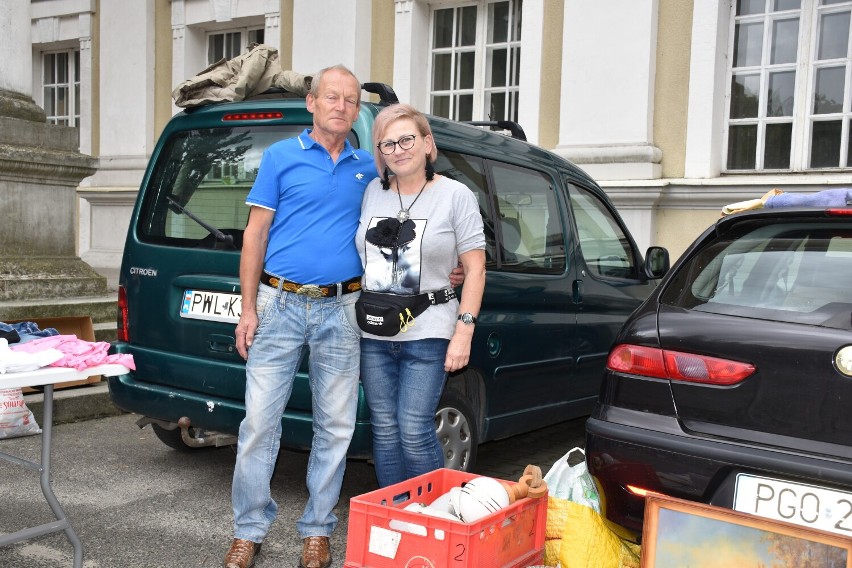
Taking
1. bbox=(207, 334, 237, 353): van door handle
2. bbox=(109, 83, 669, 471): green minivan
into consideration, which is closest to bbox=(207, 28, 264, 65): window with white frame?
bbox=(109, 83, 669, 471): green minivan

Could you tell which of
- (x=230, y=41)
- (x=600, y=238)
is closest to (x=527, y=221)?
(x=600, y=238)

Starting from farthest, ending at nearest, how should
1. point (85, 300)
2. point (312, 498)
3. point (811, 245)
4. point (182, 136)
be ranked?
point (85, 300), point (182, 136), point (312, 498), point (811, 245)

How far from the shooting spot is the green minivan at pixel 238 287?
400 cm

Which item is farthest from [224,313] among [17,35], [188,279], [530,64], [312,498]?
[530,64]

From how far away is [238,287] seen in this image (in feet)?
12.9

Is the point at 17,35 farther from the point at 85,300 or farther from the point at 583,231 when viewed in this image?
the point at 583,231

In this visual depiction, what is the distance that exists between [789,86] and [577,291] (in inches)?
198

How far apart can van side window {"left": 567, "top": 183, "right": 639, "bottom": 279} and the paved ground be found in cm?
120

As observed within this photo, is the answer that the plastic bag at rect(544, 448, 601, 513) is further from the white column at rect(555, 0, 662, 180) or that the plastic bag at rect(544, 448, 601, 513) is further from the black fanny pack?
the white column at rect(555, 0, 662, 180)

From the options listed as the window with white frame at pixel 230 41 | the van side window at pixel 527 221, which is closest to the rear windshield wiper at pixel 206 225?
the van side window at pixel 527 221

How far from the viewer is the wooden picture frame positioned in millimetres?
2486

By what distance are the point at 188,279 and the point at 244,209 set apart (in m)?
0.42

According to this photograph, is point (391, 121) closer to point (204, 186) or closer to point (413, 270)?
point (413, 270)

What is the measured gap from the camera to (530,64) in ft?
32.2
